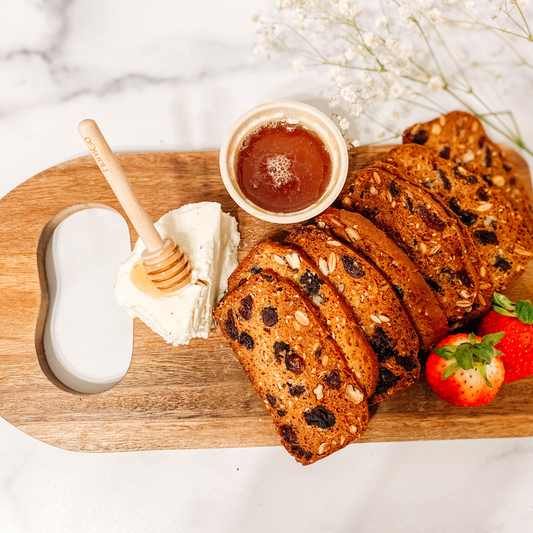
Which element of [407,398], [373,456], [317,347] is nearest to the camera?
[317,347]

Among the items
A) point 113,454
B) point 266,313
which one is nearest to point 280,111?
point 266,313

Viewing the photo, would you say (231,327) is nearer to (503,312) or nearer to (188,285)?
(188,285)

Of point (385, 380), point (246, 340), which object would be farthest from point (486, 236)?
point (246, 340)

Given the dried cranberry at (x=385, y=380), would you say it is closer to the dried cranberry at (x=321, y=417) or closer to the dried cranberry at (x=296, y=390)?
the dried cranberry at (x=321, y=417)

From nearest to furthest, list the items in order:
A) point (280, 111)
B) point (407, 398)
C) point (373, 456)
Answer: point (280, 111), point (407, 398), point (373, 456)

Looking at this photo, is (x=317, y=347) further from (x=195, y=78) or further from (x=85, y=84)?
(x=85, y=84)

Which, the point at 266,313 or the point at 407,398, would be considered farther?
the point at 407,398

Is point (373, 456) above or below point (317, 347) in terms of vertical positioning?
below

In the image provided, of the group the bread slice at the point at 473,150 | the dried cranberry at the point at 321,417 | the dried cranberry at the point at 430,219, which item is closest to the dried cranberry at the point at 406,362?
the dried cranberry at the point at 321,417

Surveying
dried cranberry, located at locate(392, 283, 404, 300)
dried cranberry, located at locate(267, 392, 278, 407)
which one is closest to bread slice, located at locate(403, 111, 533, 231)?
dried cranberry, located at locate(392, 283, 404, 300)
